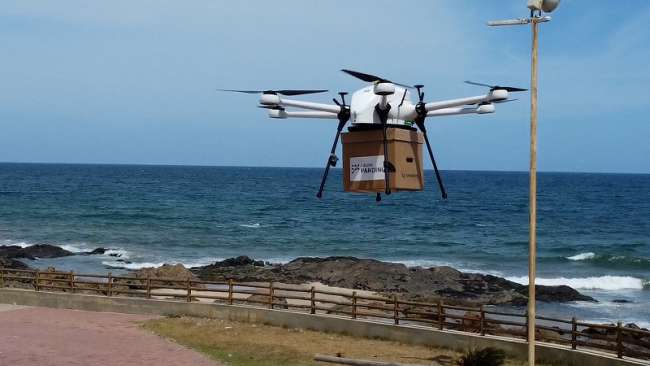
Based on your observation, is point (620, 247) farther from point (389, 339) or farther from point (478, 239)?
point (389, 339)

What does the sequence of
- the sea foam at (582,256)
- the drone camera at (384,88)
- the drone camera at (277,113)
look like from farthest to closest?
1. the sea foam at (582,256)
2. the drone camera at (277,113)
3. the drone camera at (384,88)

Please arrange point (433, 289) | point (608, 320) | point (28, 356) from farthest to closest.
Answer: point (433, 289) < point (608, 320) < point (28, 356)

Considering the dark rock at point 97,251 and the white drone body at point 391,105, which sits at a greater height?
the white drone body at point 391,105

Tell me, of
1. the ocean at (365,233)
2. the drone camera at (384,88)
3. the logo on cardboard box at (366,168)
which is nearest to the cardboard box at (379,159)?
the logo on cardboard box at (366,168)

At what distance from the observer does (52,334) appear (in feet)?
68.0

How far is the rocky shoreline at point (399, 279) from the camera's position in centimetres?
3775

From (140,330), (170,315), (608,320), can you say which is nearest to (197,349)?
(140,330)

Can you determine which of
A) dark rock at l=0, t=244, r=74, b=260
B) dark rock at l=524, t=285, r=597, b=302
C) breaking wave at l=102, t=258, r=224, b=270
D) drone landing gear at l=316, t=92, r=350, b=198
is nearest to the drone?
drone landing gear at l=316, t=92, r=350, b=198

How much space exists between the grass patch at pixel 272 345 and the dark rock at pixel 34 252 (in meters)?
31.8

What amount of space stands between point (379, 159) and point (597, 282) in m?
35.4

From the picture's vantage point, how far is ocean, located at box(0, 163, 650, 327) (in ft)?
161

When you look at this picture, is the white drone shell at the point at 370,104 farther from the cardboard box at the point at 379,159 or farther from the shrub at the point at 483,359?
the shrub at the point at 483,359

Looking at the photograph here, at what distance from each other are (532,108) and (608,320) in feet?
77.4

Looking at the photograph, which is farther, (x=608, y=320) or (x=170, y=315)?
(x=608, y=320)
